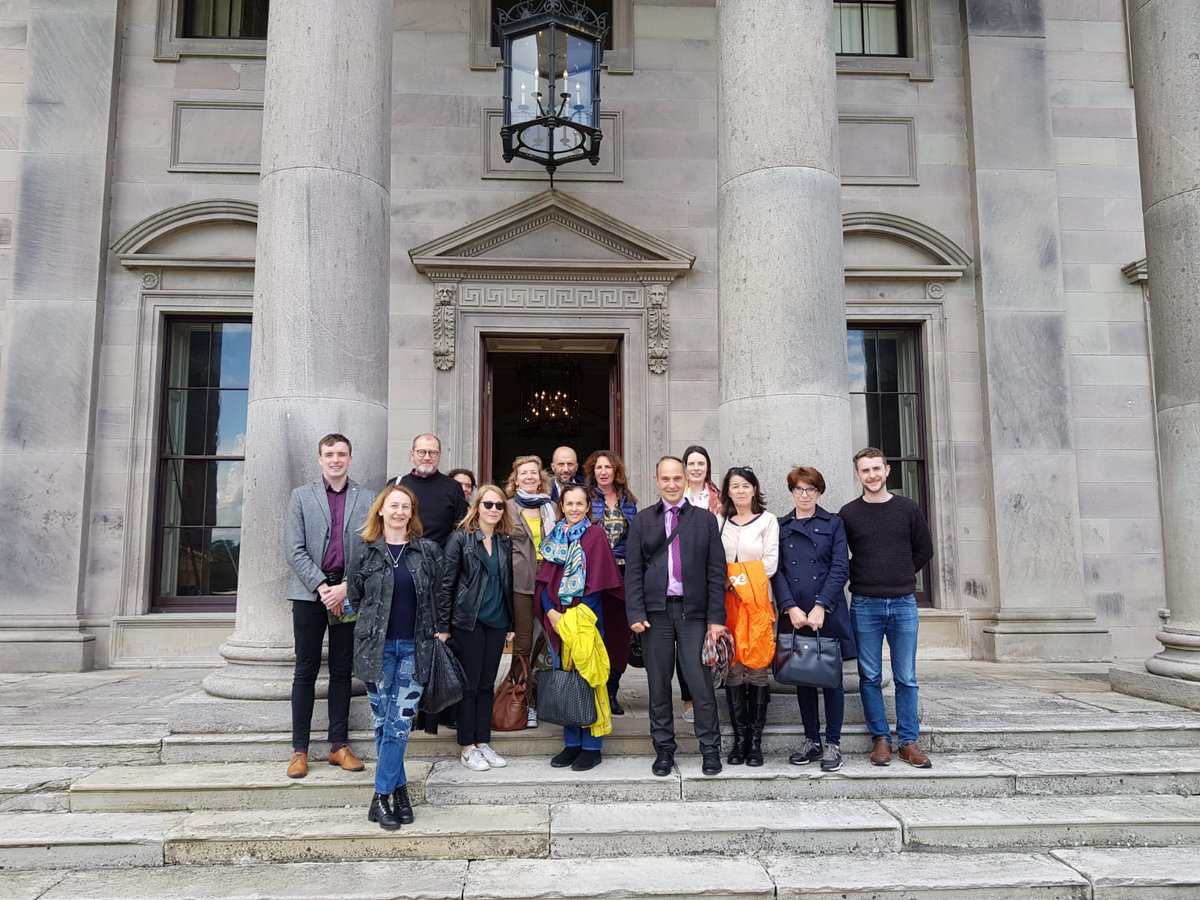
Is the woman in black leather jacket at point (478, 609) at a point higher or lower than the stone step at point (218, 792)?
higher

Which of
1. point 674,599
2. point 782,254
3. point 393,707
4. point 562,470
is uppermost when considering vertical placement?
point 782,254

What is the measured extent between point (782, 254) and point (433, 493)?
10.1ft

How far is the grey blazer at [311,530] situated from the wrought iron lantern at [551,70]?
4.75 meters

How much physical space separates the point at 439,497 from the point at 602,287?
480cm

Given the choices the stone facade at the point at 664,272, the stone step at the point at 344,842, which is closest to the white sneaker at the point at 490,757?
the stone step at the point at 344,842

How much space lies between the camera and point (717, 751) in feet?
17.7

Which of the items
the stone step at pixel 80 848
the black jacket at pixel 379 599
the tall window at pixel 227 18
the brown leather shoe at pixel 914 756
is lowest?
the stone step at pixel 80 848

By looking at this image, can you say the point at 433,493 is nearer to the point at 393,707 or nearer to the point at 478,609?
the point at 478,609

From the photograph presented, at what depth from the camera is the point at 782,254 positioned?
6.41 m

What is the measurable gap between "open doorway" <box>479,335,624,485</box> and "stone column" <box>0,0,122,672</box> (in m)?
4.40

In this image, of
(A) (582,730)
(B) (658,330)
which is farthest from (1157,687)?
(B) (658,330)

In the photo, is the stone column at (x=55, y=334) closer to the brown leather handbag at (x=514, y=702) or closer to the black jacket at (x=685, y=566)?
the brown leather handbag at (x=514, y=702)

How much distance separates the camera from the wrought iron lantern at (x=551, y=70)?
848 centimetres

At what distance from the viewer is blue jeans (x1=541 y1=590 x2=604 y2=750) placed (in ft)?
17.9
